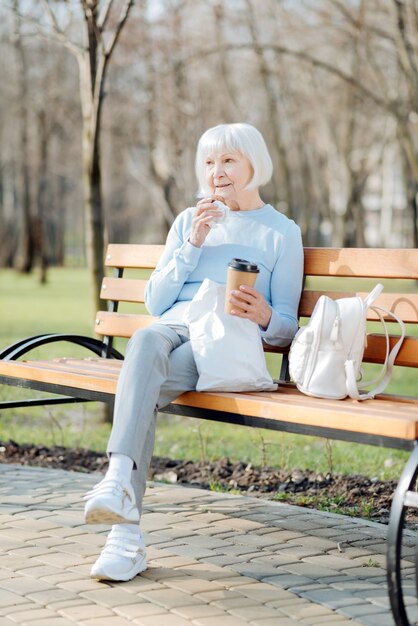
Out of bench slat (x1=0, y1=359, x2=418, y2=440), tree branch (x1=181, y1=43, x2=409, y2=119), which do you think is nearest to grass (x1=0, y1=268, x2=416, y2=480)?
bench slat (x1=0, y1=359, x2=418, y2=440)

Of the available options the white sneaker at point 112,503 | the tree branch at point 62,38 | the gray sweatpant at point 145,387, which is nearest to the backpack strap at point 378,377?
the gray sweatpant at point 145,387

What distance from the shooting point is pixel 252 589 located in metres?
3.45

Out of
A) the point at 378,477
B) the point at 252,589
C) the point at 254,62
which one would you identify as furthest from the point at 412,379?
the point at 254,62

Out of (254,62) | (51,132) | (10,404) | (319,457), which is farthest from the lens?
(51,132)

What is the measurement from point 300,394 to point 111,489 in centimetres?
93

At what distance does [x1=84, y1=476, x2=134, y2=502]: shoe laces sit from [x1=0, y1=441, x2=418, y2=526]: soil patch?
5.07 ft

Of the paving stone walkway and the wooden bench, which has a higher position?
the wooden bench

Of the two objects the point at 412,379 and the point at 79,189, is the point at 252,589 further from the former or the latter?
the point at 79,189

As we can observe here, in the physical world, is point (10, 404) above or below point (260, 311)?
below

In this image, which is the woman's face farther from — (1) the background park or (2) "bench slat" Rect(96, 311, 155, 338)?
(1) the background park

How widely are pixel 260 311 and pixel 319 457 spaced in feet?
8.10

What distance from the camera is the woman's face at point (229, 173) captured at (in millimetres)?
4258

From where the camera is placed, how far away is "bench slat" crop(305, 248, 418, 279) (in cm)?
408

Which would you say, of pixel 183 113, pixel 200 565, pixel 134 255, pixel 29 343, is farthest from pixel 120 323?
pixel 183 113
